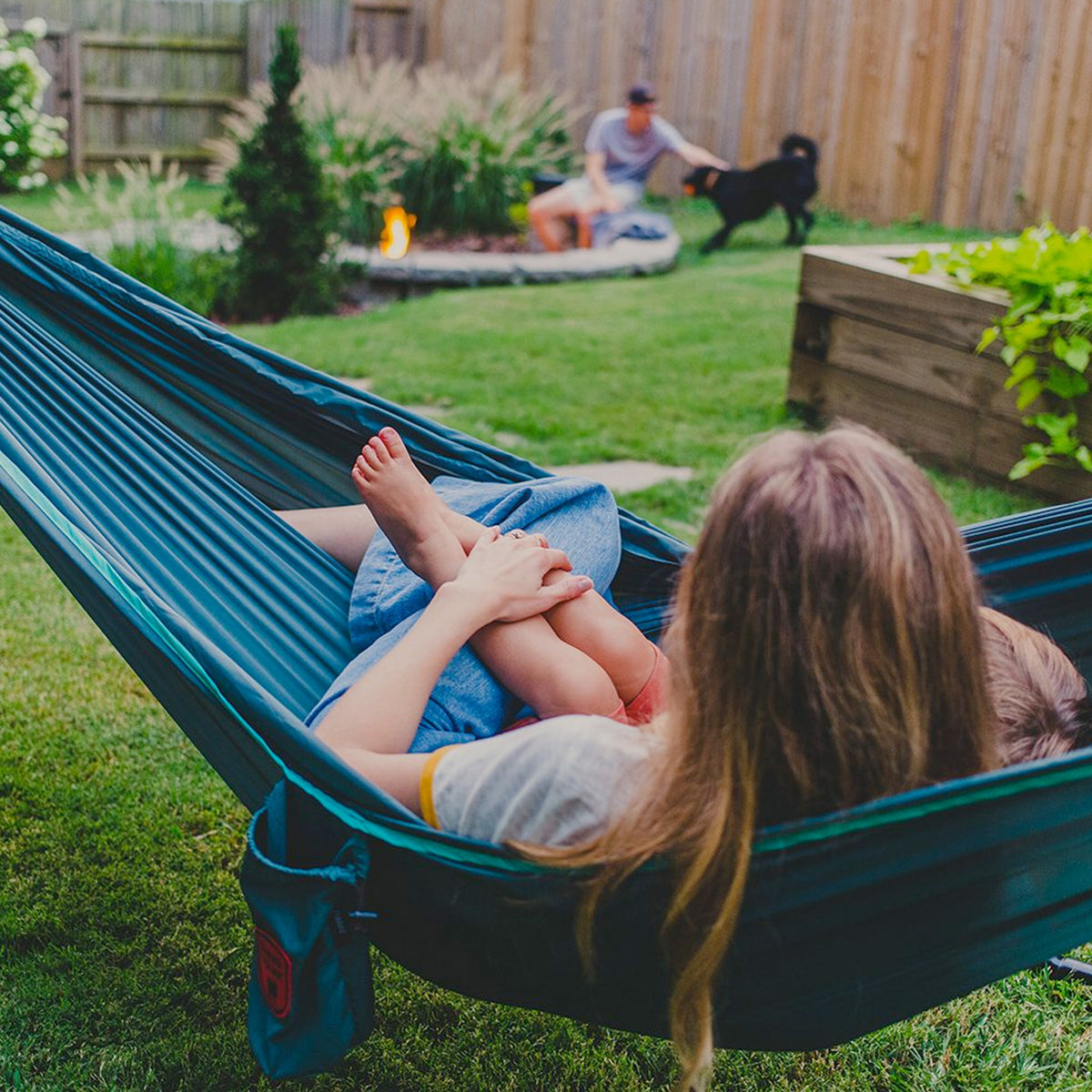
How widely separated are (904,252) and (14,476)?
299 centimetres

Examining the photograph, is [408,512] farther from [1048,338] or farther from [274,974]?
[1048,338]

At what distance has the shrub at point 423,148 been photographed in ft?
21.9

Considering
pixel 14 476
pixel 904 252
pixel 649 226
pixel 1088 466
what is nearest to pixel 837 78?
pixel 649 226

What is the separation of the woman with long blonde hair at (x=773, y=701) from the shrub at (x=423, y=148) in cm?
572

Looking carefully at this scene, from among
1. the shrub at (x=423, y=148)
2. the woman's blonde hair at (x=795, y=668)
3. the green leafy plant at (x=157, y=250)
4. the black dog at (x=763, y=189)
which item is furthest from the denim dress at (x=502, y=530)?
the black dog at (x=763, y=189)

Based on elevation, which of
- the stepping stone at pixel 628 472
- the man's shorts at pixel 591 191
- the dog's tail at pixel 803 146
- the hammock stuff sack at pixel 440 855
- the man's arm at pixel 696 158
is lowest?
the stepping stone at pixel 628 472

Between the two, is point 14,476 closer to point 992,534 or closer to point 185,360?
point 185,360

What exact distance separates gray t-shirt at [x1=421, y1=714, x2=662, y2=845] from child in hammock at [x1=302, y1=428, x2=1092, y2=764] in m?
0.23

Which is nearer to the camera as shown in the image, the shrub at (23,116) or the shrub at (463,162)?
the shrub at (463,162)

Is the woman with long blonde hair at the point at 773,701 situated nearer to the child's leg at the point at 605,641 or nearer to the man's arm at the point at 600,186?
the child's leg at the point at 605,641

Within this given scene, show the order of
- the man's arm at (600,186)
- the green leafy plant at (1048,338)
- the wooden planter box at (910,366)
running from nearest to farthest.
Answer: the green leafy plant at (1048,338), the wooden planter box at (910,366), the man's arm at (600,186)

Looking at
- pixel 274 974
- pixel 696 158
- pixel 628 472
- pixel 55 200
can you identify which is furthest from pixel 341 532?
pixel 55 200

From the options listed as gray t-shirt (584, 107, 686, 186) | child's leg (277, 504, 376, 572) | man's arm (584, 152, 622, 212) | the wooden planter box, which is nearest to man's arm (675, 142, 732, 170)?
gray t-shirt (584, 107, 686, 186)

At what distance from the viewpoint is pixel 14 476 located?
4.74ft
